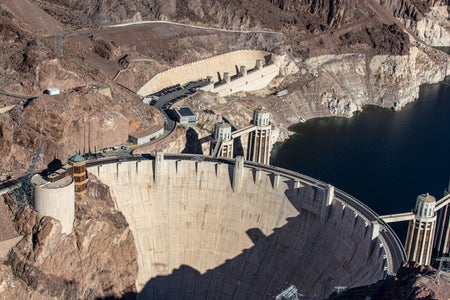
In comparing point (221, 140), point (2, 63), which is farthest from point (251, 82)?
point (2, 63)

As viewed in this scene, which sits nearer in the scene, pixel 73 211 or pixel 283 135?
pixel 73 211

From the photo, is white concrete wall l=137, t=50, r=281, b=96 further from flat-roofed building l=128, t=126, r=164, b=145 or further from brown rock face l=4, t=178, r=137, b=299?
brown rock face l=4, t=178, r=137, b=299

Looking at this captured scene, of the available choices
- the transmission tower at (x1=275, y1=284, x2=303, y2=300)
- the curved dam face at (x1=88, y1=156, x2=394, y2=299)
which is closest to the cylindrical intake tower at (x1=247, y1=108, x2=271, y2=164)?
the curved dam face at (x1=88, y1=156, x2=394, y2=299)

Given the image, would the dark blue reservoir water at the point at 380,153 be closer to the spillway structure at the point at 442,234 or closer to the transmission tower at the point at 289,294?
the spillway structure at the point at 442,234

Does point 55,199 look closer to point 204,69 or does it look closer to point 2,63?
point 2,63

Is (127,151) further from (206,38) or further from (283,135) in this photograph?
(206,38)

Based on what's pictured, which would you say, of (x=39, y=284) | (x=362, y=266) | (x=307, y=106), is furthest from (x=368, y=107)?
(x=39, y=284)

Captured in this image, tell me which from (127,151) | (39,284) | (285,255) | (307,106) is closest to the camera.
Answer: (39,284)
